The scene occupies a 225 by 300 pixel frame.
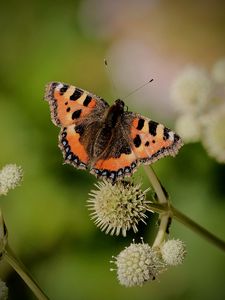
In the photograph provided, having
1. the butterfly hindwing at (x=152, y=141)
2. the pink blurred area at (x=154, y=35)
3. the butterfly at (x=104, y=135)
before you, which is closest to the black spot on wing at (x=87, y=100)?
the butterfly at (x=104, y=135)

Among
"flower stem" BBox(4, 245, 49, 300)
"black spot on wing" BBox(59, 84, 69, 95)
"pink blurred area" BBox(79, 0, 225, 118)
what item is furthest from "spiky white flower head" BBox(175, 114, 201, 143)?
"pink blurred area" BBox(79, 0, 225, 118)

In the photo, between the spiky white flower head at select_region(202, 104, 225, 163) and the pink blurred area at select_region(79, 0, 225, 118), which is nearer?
the spiky white flower head at select_region(202, 104, 225, 163)

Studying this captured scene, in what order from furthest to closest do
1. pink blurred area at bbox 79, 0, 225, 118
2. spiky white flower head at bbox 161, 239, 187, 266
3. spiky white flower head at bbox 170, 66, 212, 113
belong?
pink blurred area at bbox 79, 0, 225, 118 → spiky white flower head at bbox 170, 66, 212, 113 → spiky white flower head at bbox 161, 239, 187, 266

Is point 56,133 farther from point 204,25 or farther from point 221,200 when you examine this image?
point 204,25

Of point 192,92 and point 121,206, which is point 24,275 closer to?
point 121,206

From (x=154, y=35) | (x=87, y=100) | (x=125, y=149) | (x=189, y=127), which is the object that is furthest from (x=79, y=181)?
(x=154, y=35)

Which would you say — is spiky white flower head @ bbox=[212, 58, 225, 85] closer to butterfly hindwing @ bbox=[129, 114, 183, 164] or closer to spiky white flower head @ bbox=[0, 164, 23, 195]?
butterfly hindwing @ bbox=[129, 114, 183, 164]
